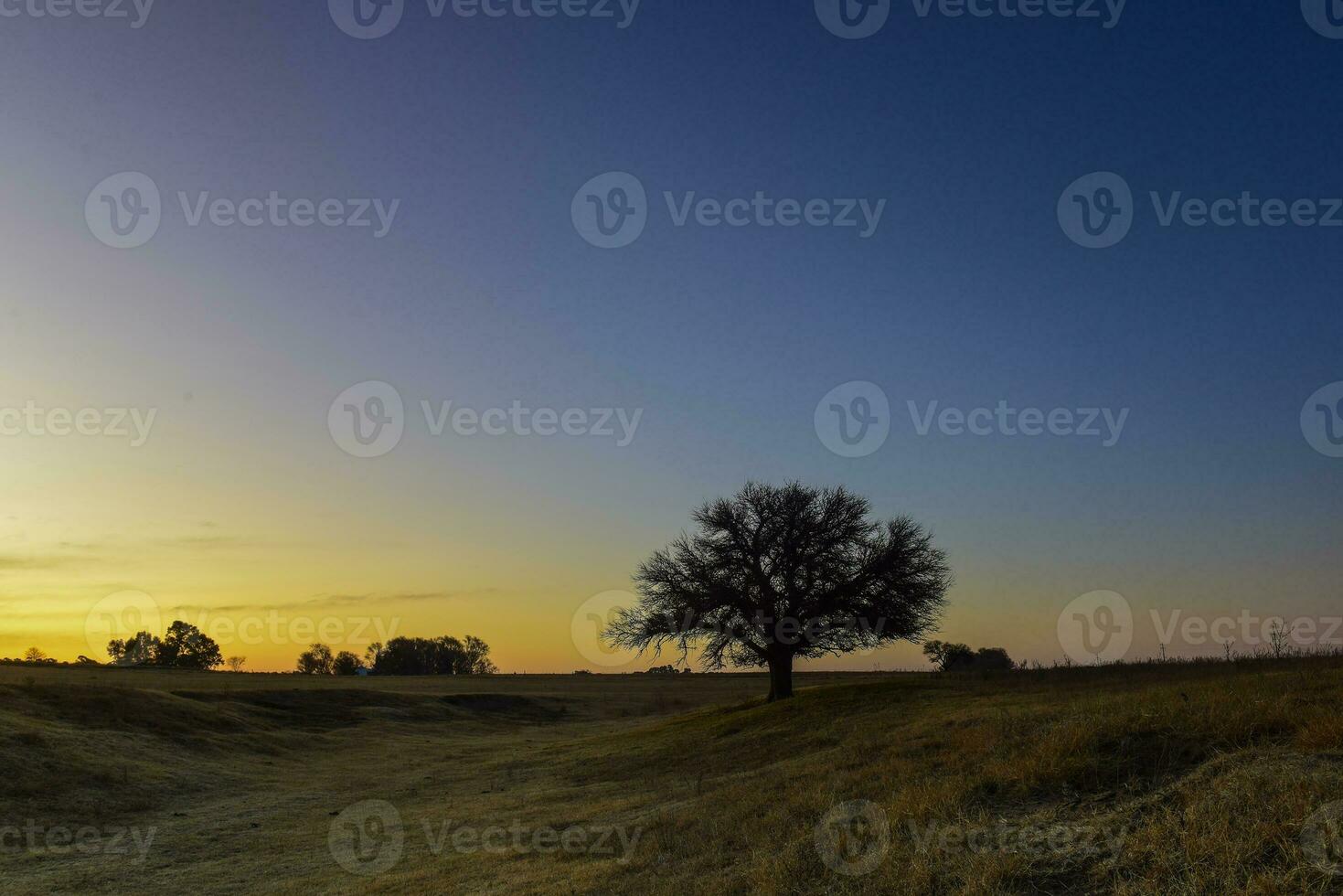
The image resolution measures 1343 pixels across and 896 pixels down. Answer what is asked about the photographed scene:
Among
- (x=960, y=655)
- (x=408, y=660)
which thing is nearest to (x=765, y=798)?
(x=960, y=655)

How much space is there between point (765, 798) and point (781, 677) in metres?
24.7

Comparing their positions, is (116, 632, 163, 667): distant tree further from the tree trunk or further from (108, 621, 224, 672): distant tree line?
the tree trunk

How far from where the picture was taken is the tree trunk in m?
38.7

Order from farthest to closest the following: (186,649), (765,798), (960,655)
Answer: (186,649)
(960,655)
(765,798)

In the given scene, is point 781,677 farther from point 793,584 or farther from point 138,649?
point 138,649

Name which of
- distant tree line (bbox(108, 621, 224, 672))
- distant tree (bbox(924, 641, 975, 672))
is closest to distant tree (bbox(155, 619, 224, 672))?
distant tree line (bbox(108, 621, 224, 672))

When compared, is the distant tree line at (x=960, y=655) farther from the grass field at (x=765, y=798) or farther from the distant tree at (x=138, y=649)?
the distant tree at (x=138, y=649)

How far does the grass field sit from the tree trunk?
3.24 metres

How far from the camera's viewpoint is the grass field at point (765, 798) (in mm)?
8508

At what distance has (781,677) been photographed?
127 feet

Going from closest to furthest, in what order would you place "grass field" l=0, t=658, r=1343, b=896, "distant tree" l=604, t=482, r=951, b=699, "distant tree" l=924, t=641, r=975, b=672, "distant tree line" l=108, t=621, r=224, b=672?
"grass field" l=0, t=658, r=1343, b=896
"distant tree" l=604, t=482, r=951, b=699
"distant tree" l=924, t=641, r=975, b=672
"distant tree line" l=108, t=621, r=224, b=672

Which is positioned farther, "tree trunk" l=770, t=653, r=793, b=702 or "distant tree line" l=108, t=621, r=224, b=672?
"distant tree line" l=108, t=621, r=224, b=672

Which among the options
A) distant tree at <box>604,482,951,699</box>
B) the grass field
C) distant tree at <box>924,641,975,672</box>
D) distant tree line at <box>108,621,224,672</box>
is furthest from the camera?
distant tree line at <box>108,621,224,672</box>

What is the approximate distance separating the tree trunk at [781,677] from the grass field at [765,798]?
127 inches
